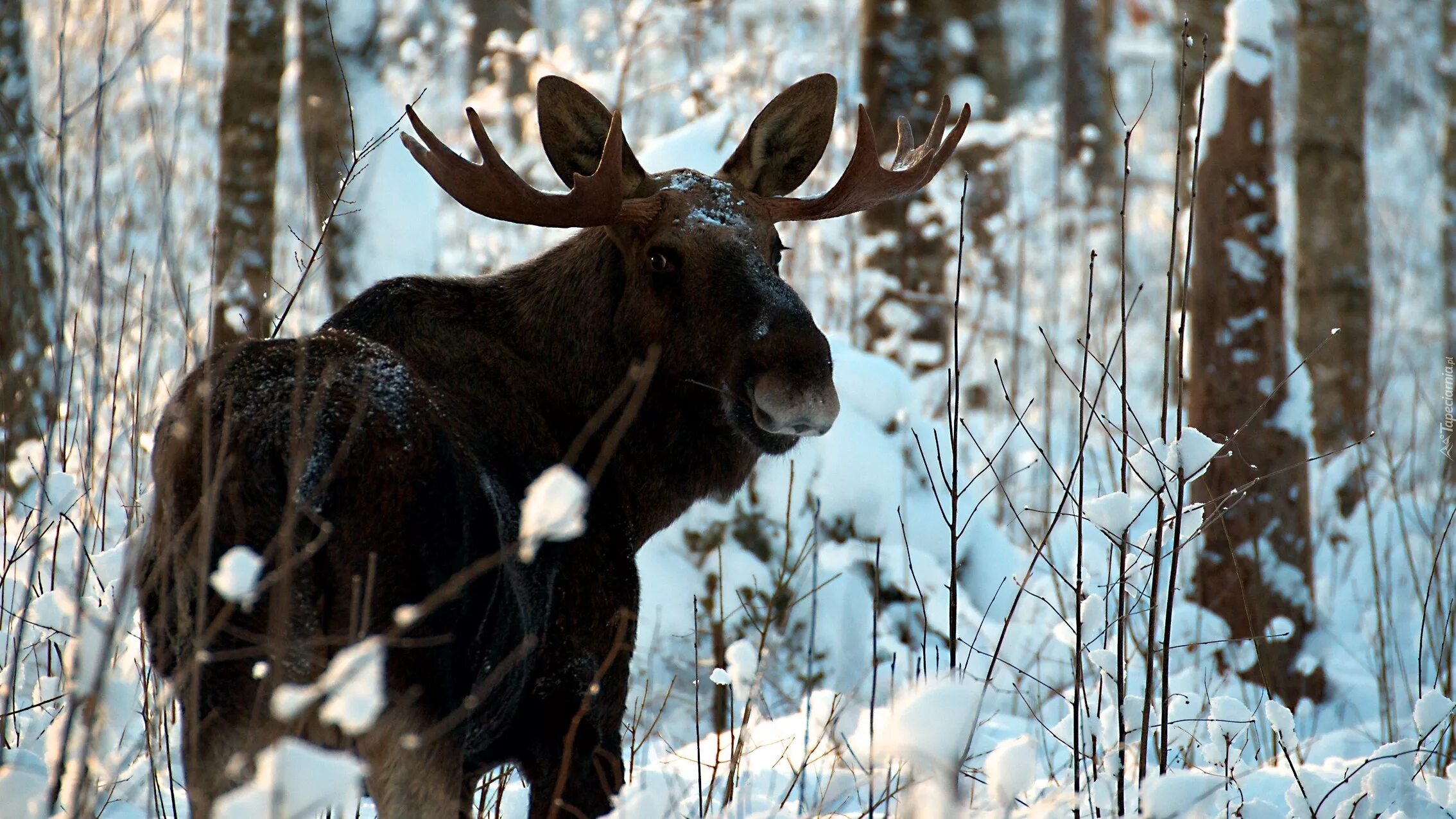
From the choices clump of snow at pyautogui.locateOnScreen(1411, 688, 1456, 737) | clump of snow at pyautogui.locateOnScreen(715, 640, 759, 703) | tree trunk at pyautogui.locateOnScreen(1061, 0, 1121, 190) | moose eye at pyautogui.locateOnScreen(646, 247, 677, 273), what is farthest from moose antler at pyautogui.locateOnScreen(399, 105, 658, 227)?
tree trunk at pyautogui.locateOnScreen(1061, 0, 1121, 190)

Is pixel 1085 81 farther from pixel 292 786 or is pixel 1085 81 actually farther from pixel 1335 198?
pixel 292 786

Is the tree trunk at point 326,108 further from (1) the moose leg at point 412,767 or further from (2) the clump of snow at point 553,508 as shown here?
(2) the clump of snow at point 553,508

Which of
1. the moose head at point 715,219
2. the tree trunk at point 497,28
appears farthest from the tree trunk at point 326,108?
the tree trunk at point 497,28

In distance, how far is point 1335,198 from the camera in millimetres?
8445

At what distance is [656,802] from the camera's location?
1902 mm

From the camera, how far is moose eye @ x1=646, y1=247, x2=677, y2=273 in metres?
3.20

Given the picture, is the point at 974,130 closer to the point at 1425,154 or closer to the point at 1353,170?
the point at 1353,170

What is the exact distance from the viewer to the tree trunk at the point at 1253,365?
19.3ft

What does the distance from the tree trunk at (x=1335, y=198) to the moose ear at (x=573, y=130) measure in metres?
6.48

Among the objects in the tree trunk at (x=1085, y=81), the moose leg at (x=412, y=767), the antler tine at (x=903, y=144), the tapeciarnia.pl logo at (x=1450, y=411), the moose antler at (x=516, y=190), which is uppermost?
the tree trunk at (x=1085, y=81)

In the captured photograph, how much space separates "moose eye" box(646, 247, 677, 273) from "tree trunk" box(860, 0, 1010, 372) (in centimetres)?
472

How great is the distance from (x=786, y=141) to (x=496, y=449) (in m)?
1.64

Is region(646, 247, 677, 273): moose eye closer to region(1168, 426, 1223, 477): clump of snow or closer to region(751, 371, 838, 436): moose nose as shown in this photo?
region(751, 371, 838, 436): moose nose

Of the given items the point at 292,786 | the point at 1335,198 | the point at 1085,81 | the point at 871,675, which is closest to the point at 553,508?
the point at 292,786
